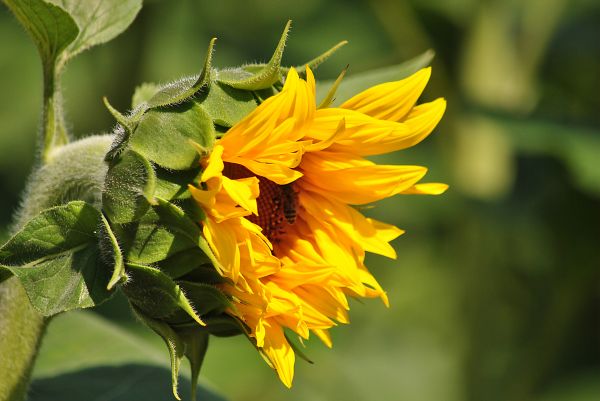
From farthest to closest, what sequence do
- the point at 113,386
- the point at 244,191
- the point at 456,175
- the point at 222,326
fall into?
the point at 456,175, the point at 113,386, the point at 222,326, the point at 244,191

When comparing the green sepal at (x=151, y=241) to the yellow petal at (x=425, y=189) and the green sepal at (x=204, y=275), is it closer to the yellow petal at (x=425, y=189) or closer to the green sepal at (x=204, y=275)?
the green sepal at (x=204, y=275)

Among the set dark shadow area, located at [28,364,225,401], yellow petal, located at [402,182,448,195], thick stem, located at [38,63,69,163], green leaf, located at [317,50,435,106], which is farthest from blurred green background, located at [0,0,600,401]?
thick stem, located at [38,63,69,163]

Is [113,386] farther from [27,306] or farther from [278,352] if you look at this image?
[278,352]

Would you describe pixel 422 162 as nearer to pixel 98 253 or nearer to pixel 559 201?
pixel 559 201

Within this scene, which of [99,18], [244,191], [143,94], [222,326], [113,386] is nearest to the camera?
[244,191]

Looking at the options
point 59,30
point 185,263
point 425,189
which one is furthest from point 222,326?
point 59,30
